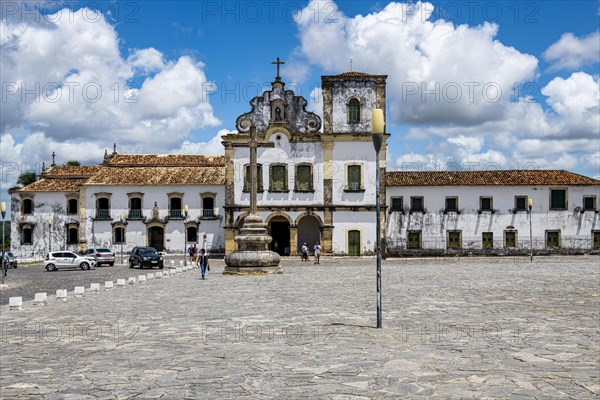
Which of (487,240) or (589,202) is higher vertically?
(589,202)

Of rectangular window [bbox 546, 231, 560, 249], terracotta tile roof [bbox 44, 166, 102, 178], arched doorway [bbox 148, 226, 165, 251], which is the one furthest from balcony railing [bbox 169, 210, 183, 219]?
rectangular window [bbox 546, 231, 560, 249]

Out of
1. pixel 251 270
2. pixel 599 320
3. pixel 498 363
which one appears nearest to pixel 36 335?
pixel 498 363

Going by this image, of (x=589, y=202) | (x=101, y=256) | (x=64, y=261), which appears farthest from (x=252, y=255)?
(x=589, y=202)

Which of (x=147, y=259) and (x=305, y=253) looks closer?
(x=147, y=259)

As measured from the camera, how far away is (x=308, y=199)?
38688mm

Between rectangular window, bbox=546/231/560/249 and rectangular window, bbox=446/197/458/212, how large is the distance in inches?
254

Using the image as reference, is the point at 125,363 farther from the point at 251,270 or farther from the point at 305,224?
the point at 305,224

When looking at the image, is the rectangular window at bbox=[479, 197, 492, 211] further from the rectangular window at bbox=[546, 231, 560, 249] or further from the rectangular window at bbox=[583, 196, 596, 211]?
the rectangular window at bbox=[583, 196, 596, 211]

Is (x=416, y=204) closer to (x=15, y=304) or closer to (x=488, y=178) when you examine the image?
(x=488, y=178)

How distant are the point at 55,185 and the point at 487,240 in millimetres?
32348

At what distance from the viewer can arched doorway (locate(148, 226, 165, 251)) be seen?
145 feet

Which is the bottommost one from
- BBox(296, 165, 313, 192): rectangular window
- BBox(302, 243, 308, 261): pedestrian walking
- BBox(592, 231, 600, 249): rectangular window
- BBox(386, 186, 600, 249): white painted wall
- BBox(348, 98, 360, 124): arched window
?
BBox(302, 243, 308, 261): pedestrian walking

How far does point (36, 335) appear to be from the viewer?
9719mm

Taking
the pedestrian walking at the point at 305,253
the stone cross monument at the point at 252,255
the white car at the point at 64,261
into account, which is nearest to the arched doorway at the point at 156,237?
the white car at the point at 64,261
